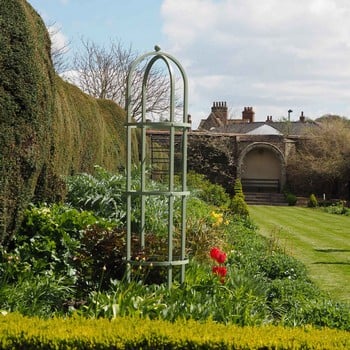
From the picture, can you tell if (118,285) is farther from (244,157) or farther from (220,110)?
(220,110)

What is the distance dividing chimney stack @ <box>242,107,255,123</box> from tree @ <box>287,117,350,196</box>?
13850mm

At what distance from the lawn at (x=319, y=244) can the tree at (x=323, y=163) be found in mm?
11058

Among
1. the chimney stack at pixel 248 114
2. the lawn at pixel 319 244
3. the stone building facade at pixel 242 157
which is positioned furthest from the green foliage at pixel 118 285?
the chimney stack at pixel 248 114

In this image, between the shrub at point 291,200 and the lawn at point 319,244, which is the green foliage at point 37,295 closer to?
the lawn at point 319,244

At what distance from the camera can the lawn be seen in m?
11.0

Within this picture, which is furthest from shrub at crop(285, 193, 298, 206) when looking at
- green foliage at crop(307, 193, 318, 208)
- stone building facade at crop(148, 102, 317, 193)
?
stone building facade at crop(148, 102, 317, 193)

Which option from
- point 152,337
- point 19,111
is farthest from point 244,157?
point 152,337

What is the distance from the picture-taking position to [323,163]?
125 feet

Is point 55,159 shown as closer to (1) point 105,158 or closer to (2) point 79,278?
(2) point 79,278

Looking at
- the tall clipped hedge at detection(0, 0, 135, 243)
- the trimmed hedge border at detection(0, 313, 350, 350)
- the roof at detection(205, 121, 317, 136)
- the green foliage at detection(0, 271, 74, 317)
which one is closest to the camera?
the trimmed hedge border at detection(0, 313, 350, 350)

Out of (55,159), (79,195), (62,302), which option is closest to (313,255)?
(79,195)

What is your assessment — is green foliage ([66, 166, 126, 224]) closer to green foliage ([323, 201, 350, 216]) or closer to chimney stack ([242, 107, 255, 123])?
green foliage ([323, 201, 350, 216])

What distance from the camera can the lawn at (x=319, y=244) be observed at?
35.9 feet

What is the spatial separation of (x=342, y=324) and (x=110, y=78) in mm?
31225
